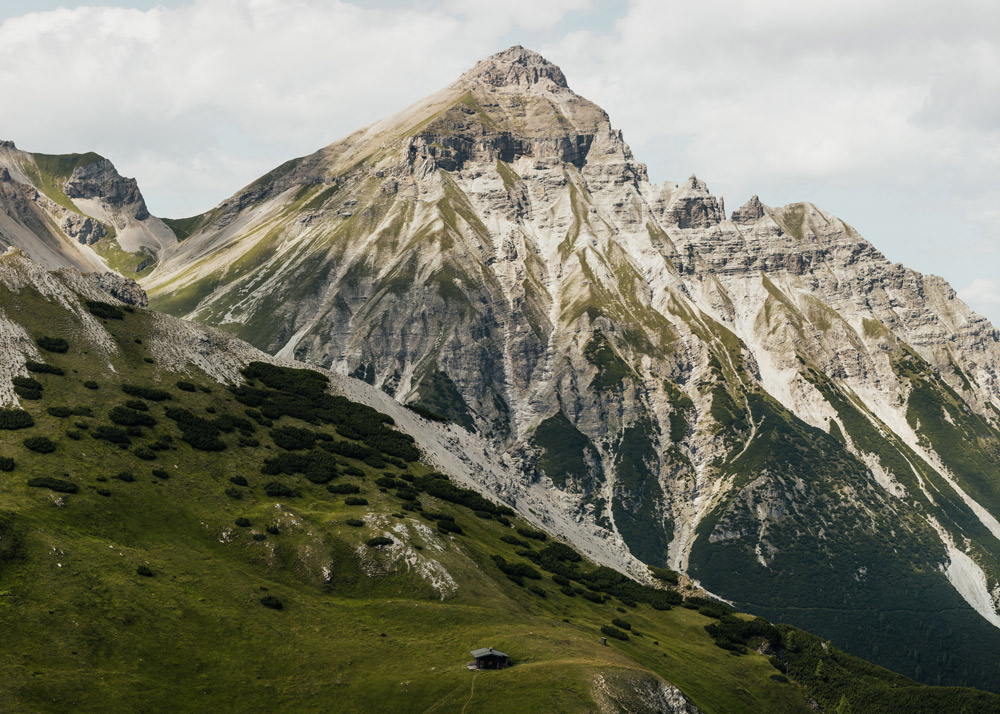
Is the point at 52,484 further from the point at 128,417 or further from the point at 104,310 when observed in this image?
the point at 104,310

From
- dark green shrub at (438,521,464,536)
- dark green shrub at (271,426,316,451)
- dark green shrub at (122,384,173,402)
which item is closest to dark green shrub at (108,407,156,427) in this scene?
dark green shrub at (122,384,173,402)

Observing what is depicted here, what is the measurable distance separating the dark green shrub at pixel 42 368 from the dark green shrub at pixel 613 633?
95.5 m

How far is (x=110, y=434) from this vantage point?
120375 millimetres

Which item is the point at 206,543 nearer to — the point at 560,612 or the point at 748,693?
the point at 560,612

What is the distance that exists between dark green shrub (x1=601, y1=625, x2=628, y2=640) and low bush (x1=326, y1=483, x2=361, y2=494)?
4571 centimetres

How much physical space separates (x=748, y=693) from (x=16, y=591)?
322ft

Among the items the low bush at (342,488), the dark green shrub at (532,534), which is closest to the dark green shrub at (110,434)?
the low bush at (342,488)

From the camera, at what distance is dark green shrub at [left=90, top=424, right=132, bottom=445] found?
11931 cm

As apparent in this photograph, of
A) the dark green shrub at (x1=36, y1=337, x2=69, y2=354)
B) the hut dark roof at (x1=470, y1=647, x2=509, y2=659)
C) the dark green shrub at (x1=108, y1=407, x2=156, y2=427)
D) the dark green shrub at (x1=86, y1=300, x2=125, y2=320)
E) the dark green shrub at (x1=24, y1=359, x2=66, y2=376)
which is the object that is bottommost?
the hut dark roof at (x1=470, y1=647, x2=509, y2=659)

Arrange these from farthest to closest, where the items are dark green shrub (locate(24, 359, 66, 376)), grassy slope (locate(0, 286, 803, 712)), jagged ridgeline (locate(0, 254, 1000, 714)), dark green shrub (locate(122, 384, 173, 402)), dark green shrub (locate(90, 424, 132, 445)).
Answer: dark green shrub (locate(122, 384, 173, 402))
dark green shrub (locate(24, 359, 66, 376))
dark green shrub (locate(90, 424, 132, 445))
jagged ridgeline (locate(0, 254, 1000, 714))
grassy slope (locate(0, 286, 803, 712))

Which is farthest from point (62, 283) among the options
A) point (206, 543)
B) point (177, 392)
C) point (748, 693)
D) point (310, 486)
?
point (748, 693)

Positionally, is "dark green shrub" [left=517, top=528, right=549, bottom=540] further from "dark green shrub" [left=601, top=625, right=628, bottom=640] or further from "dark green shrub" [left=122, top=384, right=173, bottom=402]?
"dark green shrub" [left=122, top=384, right=173, bottom=402]

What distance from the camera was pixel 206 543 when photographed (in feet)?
350

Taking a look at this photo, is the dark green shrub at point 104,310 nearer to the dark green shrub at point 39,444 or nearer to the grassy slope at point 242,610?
the grassy slope at point 242,610
